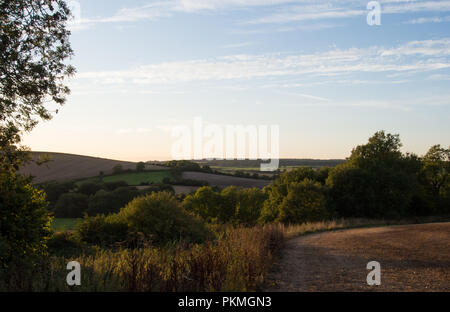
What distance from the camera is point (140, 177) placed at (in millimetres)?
82438

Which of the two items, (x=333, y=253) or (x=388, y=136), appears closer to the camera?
(x=333, y=253)

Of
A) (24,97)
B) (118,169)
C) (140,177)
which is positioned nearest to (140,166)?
(118,169)

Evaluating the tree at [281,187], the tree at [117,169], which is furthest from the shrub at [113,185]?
the tree at [281,187]

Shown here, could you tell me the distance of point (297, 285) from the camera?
9289 millimetres

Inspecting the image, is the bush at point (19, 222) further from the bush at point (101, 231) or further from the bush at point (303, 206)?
the bush at point (303, 206)

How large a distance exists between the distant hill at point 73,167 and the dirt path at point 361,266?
6729 cm

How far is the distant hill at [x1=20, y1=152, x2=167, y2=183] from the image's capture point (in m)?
76.1

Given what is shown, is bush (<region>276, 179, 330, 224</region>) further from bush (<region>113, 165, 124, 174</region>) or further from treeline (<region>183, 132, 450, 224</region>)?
bush (<region>113, 165, 124, 174</region>)

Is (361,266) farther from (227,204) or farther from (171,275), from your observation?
(227,204)

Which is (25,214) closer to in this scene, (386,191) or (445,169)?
(386,191)

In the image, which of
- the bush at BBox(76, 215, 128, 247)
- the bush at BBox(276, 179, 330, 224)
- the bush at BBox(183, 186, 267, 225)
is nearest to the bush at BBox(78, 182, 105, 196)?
the bush at BBox(183, 186, 267, 225)
